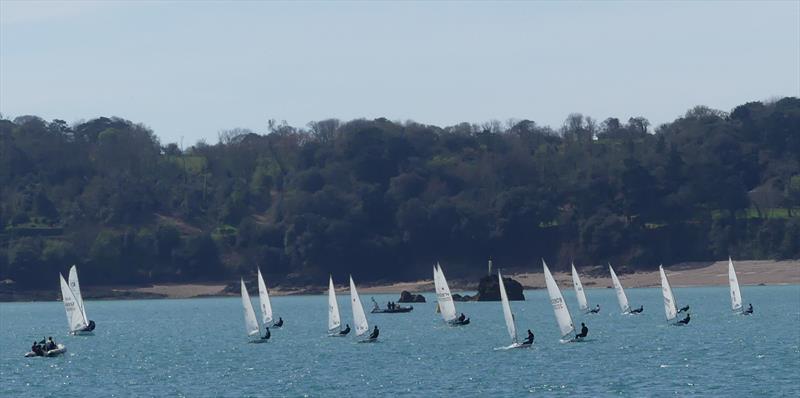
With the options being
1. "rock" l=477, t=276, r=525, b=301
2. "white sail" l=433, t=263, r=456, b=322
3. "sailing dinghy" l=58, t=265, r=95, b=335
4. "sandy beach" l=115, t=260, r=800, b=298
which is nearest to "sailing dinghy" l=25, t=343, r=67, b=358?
"sailing dinghy" l=58, t=265, r=95, b=335

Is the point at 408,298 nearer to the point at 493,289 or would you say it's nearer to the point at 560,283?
the point at 493,289

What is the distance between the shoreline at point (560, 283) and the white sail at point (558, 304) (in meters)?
92.2

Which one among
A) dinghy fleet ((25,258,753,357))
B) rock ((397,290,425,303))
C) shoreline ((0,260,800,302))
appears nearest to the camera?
dinghy fleet ((25,258,753,357))

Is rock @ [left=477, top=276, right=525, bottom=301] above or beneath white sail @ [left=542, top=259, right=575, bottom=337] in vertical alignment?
above

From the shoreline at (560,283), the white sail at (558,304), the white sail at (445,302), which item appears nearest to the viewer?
the white sail at (558,304)

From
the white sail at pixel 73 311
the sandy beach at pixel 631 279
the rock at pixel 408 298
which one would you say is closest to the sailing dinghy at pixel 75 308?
the white sail at pixel 73 311

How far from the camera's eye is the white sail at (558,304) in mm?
83812

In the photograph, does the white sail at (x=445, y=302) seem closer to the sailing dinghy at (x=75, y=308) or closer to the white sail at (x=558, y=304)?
the white sail at (x=558, y=304)

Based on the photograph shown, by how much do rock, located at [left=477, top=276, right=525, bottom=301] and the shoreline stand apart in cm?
3012

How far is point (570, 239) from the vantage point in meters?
194

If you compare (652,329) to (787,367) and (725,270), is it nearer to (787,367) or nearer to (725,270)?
(787,367)

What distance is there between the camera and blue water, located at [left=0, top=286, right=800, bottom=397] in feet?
216

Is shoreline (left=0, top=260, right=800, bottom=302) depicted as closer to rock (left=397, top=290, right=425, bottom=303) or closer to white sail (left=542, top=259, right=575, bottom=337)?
rock (left=397, top=290, right=425, bottom=303)

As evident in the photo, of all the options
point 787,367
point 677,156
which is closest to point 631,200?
point 677,156
